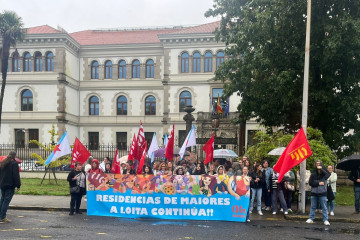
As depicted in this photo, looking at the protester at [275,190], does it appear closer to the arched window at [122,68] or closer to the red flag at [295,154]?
the red flag at [295,154]

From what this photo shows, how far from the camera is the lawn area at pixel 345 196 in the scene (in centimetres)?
1564

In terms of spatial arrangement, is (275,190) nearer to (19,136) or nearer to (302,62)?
(302,62)

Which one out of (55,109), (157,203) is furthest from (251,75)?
(55,109)

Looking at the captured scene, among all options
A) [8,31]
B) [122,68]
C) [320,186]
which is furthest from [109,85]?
[320,186]

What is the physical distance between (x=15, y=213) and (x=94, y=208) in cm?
256

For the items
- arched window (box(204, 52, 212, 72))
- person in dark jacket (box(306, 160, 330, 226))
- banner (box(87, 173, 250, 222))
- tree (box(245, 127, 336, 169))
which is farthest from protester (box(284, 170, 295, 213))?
arched window (box(204, 52, 212, 72))

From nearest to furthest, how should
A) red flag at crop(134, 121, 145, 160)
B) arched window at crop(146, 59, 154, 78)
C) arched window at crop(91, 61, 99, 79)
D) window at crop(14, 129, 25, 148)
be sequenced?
1. red flag at crop(134, 121, 145, 160)
2. window at crop(14, 129, 25, 148)
3. arched window at crop(146, 59, 154, 78)
4. arched window at crop(91, 61, 99, 79)

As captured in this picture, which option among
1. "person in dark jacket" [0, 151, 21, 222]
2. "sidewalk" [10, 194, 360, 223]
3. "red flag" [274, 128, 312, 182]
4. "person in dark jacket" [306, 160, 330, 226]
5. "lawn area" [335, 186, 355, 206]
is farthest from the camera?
"lawn area" [335, 186, 355, 206]

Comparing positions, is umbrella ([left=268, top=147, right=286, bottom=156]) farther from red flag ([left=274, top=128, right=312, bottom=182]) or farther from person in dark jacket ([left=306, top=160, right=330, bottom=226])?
person in dark jacket ([left=306, top=160, right=330, bottom=226])

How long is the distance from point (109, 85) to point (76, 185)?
30.5 meters

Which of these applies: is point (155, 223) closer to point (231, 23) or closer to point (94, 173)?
point (94, 173)

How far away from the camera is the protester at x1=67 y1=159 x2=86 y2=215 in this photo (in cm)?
1216

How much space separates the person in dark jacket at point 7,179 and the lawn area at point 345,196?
1154cm

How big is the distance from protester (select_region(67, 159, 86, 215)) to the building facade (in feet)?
78.3
